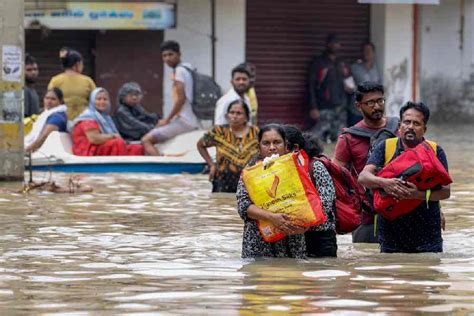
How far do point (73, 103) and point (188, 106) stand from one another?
140cm

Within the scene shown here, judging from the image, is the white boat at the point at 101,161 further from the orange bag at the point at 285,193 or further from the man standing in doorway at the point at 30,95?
the orange bag at the point at 285,193

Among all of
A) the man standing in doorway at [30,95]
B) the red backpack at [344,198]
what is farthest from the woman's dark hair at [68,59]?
the red backpack at [344,198]

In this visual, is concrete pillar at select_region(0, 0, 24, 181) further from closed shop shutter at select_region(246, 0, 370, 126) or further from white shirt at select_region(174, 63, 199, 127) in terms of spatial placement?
closed shop shutter at select_region(246, 0, 370, 126)

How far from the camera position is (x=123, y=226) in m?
12.0

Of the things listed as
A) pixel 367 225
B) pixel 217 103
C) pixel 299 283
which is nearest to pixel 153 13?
pixel 217 103

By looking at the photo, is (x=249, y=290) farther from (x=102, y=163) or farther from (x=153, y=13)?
(x=153, y=13)

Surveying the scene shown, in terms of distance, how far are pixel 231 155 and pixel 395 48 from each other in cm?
1287

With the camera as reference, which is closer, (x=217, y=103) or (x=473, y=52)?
(x=217, y=103)

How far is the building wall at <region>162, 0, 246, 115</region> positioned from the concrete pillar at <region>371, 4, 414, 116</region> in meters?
2.84

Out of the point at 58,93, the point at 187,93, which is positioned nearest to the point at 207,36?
the point at 187,93

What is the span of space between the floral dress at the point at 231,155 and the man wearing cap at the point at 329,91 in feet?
34.2

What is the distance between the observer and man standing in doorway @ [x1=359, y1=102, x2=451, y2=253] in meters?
9.09

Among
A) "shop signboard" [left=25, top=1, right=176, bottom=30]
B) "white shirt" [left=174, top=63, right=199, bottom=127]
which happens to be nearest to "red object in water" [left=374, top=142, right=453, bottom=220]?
"white shirt" [left=174, top=63, right=199, bottom=127]

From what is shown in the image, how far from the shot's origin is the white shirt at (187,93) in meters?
18.6
